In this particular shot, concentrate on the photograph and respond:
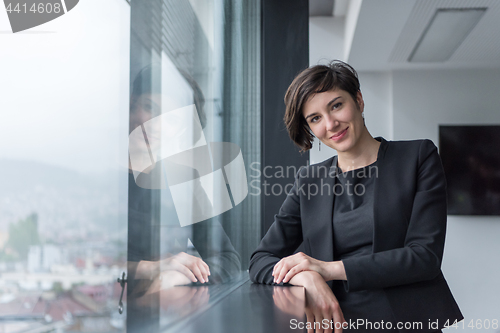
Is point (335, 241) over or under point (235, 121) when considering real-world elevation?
under

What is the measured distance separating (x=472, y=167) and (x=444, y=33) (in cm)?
143

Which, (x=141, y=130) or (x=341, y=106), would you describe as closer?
(x=141, y=130)

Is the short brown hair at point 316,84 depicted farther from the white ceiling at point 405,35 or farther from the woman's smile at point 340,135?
the white ceiling at point 405,35

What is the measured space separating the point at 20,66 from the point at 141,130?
0.90ft

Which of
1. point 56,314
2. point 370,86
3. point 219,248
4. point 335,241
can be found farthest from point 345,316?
point 370,86

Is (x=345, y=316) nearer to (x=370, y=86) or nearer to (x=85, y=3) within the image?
(x=85, y=3)

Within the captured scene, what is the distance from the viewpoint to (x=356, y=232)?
3.73 ft

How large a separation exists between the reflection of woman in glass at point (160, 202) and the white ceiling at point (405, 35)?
82.5 inches

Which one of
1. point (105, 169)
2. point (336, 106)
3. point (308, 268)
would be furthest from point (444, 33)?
point (105, 169)

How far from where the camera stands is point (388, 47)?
311 centimetres

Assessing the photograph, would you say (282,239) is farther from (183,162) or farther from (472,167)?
(472,167)

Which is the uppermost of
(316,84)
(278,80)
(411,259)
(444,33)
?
(444,33)

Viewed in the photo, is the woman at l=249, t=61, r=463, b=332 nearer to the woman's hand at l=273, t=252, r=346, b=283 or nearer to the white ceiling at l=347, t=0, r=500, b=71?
the woman's hand at l=273, t=252, r=346, b=283

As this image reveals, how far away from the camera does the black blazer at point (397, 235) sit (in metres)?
1.00
